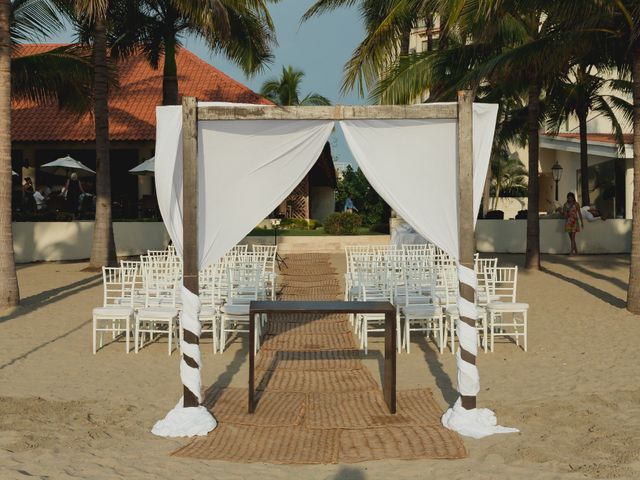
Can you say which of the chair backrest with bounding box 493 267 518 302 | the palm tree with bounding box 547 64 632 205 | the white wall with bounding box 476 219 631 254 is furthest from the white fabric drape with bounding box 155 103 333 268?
the white wall with bounding box 476 219 631 254

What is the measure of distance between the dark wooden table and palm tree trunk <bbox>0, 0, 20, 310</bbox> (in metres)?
7.03

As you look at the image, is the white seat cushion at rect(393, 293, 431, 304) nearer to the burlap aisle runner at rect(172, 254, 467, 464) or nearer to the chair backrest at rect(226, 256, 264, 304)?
the burlap aisle runner at rect(172, 254, 467, 464)

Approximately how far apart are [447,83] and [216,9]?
558 cm

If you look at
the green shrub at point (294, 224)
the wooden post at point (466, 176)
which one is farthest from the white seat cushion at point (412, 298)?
the green shrub at point (294, 224)

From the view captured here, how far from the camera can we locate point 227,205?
21.1ft

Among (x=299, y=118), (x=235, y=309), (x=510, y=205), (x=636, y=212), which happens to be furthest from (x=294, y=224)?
(x=299, y=118)

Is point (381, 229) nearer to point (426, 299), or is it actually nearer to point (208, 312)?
point (426, 299)

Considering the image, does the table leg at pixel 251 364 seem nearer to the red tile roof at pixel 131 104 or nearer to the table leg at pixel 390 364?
the table leg at pixel 390 364

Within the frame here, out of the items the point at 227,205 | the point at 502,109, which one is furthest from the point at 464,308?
the point at 502,109

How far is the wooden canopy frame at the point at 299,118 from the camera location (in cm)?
614

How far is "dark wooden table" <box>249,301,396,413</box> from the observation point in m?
6.25

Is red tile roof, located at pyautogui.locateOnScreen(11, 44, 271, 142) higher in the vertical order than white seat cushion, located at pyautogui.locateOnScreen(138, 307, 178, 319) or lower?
higher

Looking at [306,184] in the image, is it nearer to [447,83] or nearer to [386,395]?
[447,83]

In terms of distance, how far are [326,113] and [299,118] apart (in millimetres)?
236
